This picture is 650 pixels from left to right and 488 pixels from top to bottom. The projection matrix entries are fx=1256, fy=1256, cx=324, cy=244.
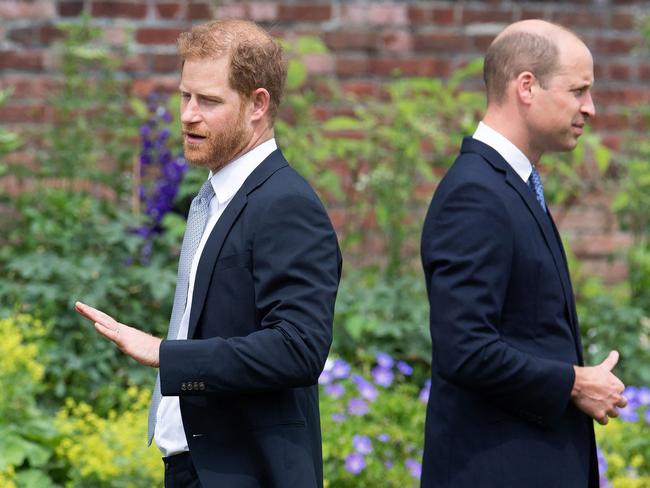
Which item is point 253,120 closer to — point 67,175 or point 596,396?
point 596,396

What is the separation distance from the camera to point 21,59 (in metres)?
5.96

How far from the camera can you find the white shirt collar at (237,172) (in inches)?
116

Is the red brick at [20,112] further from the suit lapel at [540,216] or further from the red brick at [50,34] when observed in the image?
the suit lapel at [540,216]

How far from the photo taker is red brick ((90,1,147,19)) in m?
5.98

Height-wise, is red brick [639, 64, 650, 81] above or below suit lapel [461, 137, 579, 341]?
above

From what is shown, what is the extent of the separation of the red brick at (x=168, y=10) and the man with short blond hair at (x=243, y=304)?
10.4 ft

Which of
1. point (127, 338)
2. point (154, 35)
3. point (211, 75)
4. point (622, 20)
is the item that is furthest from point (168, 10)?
point (127, 338)

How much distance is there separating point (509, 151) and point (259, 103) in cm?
70

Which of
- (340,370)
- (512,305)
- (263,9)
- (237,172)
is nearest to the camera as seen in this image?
(237,172)

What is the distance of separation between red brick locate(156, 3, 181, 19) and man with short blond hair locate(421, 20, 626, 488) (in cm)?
305

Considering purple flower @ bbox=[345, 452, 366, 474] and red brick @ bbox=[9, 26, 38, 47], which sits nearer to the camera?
purple flower @ bbox=[345, 452, 366, 474]

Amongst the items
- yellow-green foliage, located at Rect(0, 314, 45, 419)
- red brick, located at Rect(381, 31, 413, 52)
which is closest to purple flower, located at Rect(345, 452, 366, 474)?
yellow-green foliage, located at Rect(0, 314, 45, 419)

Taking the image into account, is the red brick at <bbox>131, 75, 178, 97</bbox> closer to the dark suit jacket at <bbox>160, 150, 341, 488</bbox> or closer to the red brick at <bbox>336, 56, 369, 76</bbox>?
the red brick at <bbox>336, 56, 369, 76</bbox>

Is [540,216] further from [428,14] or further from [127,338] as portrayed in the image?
[428,14]
